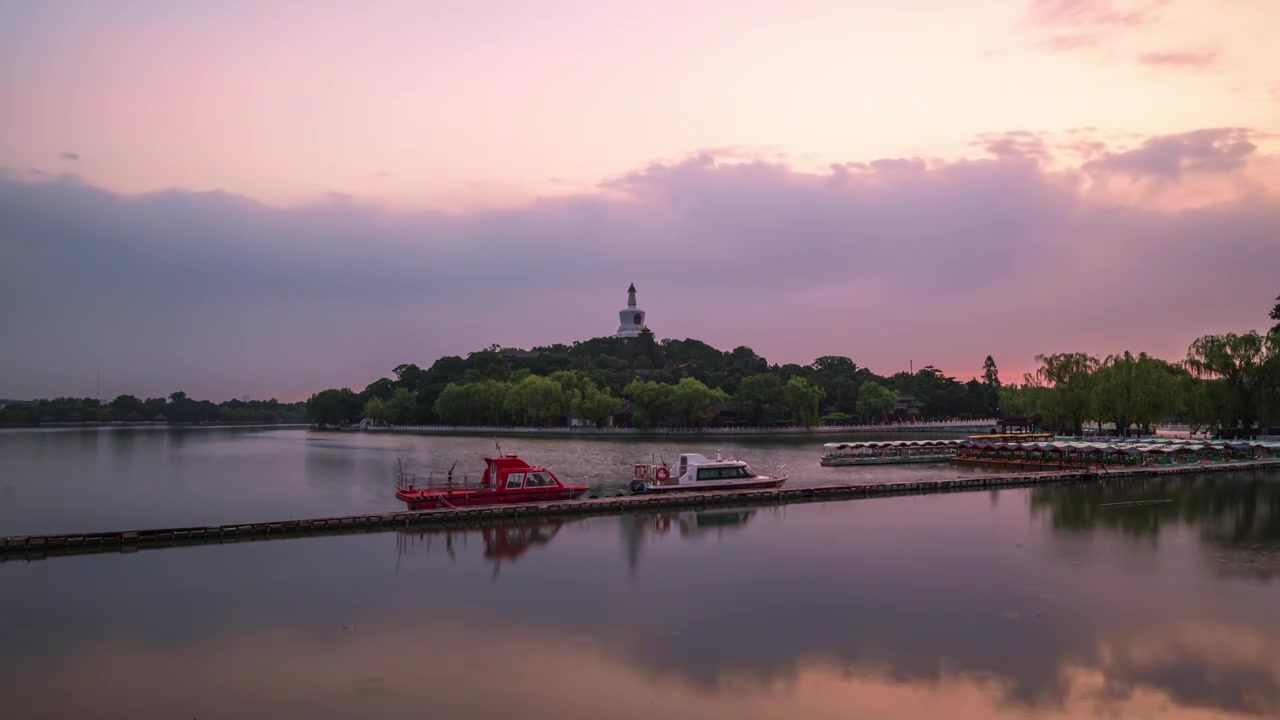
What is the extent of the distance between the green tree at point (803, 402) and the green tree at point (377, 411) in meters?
75.5

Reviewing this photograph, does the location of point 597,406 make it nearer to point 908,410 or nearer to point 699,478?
point 908,410

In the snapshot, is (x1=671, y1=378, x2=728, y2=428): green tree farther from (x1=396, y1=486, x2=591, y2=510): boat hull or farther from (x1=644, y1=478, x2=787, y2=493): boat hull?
(x1=396, y1=486, x2=591, y2=510): boat hull

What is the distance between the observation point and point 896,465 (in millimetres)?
61750

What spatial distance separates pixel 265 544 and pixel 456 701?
17.3 metres

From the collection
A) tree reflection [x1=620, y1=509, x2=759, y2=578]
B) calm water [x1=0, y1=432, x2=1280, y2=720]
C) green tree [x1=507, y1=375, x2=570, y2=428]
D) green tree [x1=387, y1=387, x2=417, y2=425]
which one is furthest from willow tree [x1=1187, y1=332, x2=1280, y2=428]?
green tree [x1=387, y1=387, x2=417, y2=425]

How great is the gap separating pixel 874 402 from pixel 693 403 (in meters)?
27.2

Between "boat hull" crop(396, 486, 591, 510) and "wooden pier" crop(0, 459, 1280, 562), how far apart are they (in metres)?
0.76

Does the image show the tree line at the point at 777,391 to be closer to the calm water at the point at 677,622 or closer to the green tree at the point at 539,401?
the green tree at the point at 539,401

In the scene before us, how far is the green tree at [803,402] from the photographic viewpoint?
109 metres

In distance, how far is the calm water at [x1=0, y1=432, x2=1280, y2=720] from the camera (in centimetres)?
1517

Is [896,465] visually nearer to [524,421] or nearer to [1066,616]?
[1066,616]

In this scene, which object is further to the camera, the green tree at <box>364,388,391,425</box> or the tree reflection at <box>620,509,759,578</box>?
the green tree at <box>364,388,391,425</box>

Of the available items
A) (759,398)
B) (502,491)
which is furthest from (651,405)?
(502,491)

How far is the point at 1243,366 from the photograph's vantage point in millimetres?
61344
